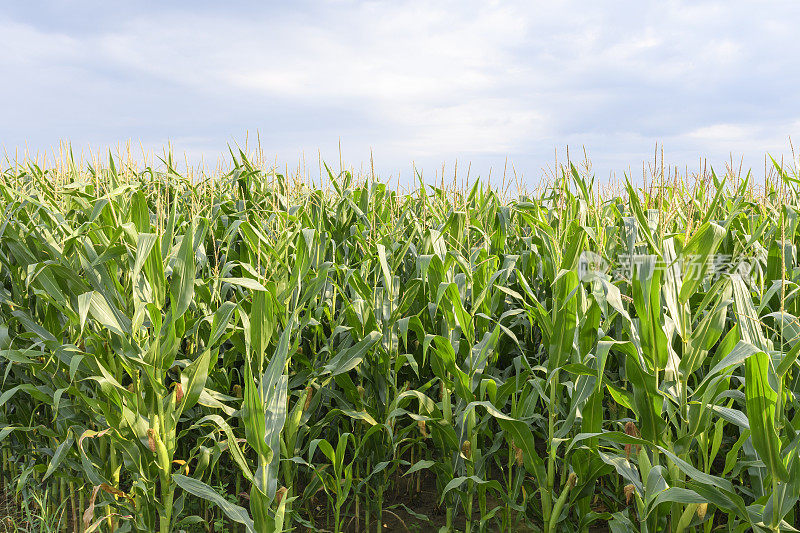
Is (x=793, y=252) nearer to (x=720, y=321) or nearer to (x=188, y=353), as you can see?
(x=720, y=321)

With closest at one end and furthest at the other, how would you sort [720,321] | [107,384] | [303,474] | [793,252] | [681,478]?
[720,321] < [681,478] < [107,384] < [303,474] < [793,252]

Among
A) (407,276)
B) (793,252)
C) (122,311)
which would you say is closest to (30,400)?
(122,311)

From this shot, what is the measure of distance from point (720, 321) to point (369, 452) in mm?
1930

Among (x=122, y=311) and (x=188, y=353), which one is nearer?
(x=122, y=311)

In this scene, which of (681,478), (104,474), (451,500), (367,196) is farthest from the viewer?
(367,196)

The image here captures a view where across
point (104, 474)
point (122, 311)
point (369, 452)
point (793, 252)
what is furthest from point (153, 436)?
point (793, 252)

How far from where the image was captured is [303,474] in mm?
3273

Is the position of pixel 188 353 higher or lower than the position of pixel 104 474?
higher

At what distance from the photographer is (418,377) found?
304 cm

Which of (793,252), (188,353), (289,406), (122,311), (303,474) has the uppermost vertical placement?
(793,252)

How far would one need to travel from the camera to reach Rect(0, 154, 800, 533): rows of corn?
2111mm

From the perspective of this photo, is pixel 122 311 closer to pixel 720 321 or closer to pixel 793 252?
pixel 720 321

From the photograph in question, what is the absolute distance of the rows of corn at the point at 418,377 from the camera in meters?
2.11

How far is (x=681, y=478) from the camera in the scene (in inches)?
91.4
